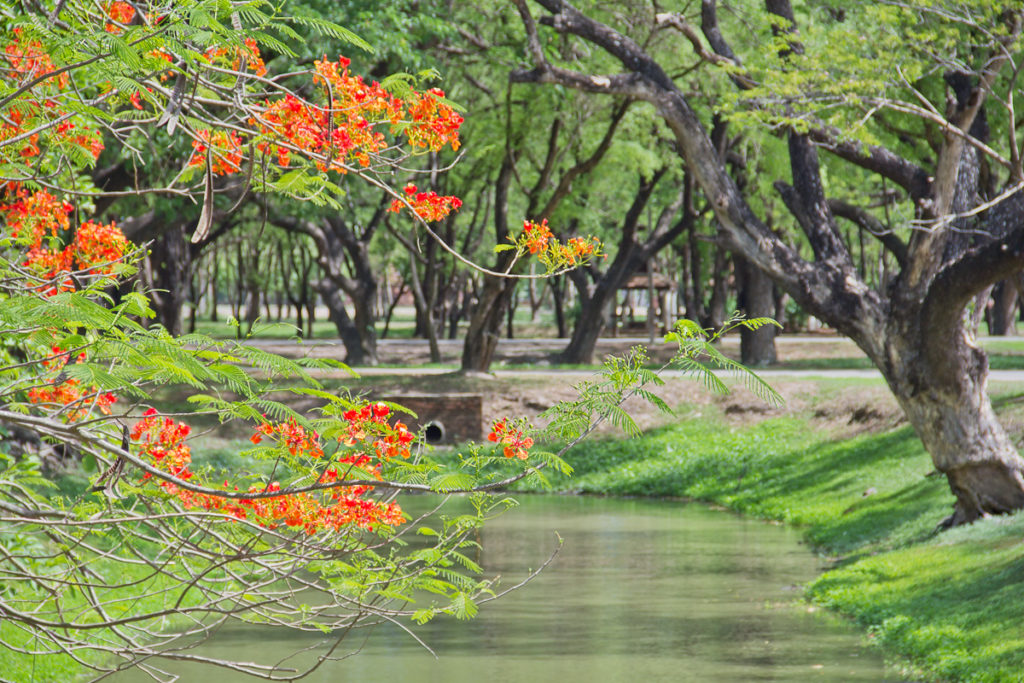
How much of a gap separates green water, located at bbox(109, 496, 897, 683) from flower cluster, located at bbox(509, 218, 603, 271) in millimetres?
5371

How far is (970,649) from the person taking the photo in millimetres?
9625

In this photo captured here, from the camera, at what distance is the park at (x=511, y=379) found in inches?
209

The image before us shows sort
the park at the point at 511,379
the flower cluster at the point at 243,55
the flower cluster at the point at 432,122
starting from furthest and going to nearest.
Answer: the flower cluster at the point at 432,122 < the park at the point at 511,379 < the flower cluster at the point at 243,55

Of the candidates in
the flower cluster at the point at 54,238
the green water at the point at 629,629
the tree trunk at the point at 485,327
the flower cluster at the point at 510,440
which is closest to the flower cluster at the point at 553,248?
the flower cluster at the point at 510,440

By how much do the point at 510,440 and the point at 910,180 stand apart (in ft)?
31.7

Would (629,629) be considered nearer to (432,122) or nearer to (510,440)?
(510,440)

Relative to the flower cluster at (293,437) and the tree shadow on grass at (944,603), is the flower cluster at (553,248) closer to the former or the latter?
the flower cluster at (293,437)

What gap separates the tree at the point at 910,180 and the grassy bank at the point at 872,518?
118 centimetres

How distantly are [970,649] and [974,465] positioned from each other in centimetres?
358

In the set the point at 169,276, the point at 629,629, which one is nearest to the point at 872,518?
the point at 629,629

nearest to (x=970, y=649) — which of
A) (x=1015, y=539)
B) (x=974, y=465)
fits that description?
(x=1015, y=539)

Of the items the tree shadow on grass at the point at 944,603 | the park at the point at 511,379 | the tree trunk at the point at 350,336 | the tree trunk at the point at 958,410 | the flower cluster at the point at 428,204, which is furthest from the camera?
the tree trunk at the point at 350,336

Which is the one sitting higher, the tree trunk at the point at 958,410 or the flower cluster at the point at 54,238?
the flower cluster at the point at 54,238

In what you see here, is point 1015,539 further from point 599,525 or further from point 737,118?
point 599,525
